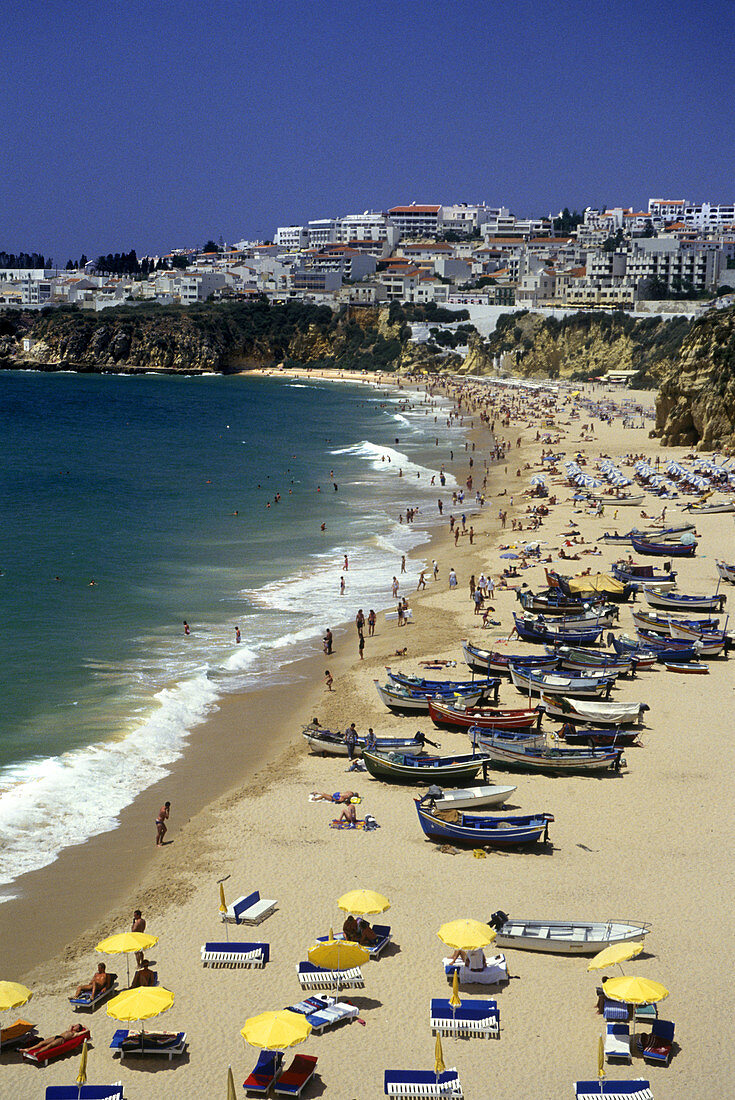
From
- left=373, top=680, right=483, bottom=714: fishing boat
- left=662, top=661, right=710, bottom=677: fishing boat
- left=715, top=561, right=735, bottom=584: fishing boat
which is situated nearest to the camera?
left=373, top=680, right=483, bottom=714: fishing boat

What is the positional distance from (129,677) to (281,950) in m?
10.5

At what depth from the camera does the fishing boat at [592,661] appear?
65.8 ft

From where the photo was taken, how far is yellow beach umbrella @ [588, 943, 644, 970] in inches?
407

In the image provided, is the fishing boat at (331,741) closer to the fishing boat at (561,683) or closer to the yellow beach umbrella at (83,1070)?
the fishing boat at (561,683)

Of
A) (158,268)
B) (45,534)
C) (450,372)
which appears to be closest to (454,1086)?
(45,534)

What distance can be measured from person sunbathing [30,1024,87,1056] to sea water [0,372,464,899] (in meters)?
3.60

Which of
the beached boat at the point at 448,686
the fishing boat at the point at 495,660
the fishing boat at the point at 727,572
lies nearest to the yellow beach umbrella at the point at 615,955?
the beached boat at the point at 448,686

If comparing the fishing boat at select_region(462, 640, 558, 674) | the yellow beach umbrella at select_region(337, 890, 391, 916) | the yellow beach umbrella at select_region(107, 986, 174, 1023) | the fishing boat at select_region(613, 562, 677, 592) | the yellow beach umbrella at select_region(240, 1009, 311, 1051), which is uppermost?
the fishing boat at select_region(613, 562, 677, 592)

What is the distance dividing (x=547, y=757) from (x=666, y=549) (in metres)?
14.9

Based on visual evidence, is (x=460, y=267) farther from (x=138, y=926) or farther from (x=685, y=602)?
(x=138, y=926)

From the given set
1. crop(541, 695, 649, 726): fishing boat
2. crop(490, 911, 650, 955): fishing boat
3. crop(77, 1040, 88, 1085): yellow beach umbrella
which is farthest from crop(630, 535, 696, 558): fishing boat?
crop(77, 1040, 88, 1085): yellow beach umbrella

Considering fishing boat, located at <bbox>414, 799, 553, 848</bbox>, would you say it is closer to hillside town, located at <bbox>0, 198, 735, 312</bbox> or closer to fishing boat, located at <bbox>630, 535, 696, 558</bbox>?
fishing boat, located at <bbox>630, 535, 696, 558</bbox>

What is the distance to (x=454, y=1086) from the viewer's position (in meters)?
9.03

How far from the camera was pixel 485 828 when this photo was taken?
1384 centimetres
